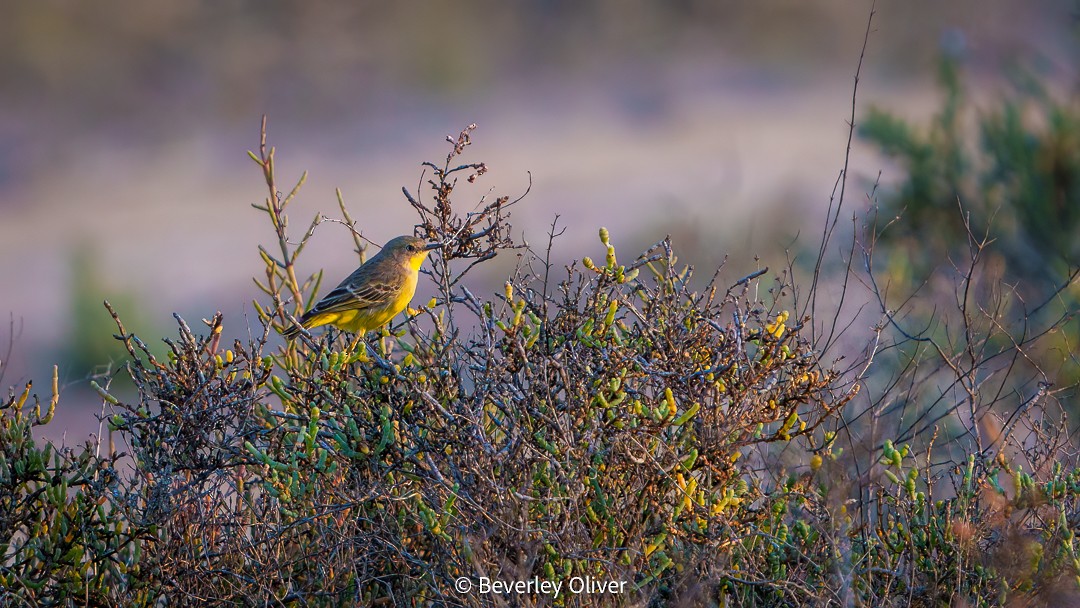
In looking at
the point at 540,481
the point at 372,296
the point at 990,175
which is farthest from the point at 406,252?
the point at 990,175

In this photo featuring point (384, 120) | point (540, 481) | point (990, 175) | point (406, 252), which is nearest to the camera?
point (540, 481)

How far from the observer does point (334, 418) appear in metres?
3.83

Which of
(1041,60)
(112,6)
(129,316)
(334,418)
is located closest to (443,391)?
(334,418)

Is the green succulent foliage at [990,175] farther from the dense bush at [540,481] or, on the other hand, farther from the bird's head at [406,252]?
the dense bush at [540,481]

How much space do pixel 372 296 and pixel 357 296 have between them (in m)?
0.08

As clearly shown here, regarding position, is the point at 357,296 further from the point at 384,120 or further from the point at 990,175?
the point at 384,120

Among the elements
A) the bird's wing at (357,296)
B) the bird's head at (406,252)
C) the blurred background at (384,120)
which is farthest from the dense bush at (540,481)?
the blurred background at (384,120)

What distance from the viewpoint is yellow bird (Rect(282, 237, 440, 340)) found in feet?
18.6

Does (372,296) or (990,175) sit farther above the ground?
(990,175)

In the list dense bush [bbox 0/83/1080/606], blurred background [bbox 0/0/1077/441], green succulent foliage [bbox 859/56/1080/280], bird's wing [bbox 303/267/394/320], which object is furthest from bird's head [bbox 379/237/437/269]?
blurred background [bbox 0/0/1077/441]

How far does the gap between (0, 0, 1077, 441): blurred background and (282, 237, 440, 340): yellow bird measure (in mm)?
5728

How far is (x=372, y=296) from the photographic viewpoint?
5719 mm

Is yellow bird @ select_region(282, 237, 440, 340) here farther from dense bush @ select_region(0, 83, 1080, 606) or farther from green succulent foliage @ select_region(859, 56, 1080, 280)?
green succulent foliage @ select_region(859, 56, 1080, 280)

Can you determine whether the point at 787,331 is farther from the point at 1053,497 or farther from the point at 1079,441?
the point at 1079,441
